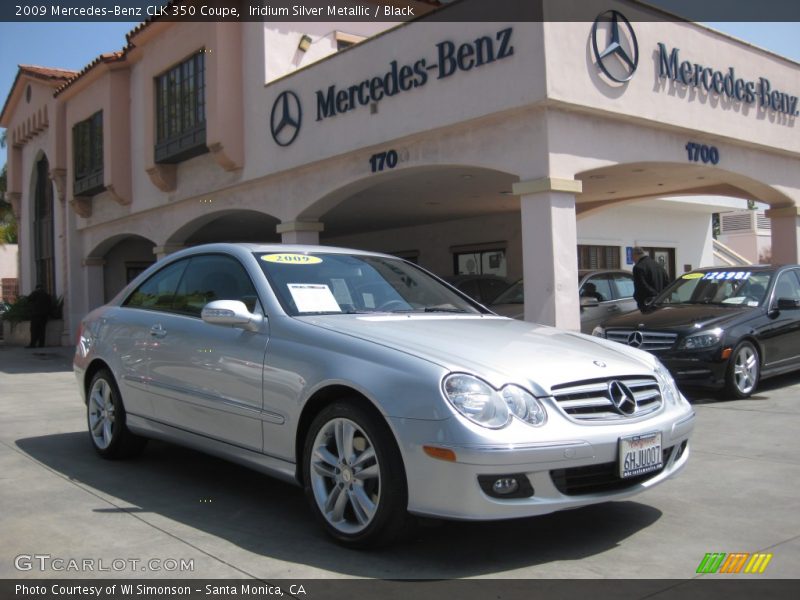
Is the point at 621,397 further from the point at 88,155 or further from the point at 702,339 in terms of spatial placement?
the point at 88,155

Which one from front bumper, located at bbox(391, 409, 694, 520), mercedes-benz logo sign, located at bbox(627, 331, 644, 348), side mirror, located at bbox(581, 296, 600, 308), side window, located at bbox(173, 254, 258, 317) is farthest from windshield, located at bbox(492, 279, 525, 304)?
front bumper, located at bbox(391, 409, 694, 520)

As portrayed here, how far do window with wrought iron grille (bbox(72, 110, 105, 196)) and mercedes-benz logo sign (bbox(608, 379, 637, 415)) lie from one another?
18.6 metres

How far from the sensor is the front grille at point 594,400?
3.73 metres

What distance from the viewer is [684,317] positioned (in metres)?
8.92

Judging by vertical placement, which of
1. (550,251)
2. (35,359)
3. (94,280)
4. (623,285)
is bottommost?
(35,359)

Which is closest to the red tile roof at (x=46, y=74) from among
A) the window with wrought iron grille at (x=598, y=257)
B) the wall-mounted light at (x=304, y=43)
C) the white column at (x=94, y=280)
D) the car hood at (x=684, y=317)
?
the white column at (x=94, y=280)

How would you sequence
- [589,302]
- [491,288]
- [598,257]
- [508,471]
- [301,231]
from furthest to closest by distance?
[598,257]
[301,231]
[491,288]
[589,302]
[508,471]

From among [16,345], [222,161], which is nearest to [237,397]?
[222,161]

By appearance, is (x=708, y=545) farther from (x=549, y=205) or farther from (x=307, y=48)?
(x=307, y=48)

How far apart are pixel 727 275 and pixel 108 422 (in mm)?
7432

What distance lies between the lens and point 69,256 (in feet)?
75.1

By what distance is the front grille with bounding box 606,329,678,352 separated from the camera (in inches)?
340

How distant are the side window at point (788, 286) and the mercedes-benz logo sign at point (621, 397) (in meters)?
6.32

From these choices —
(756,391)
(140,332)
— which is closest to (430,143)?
(756,391)
